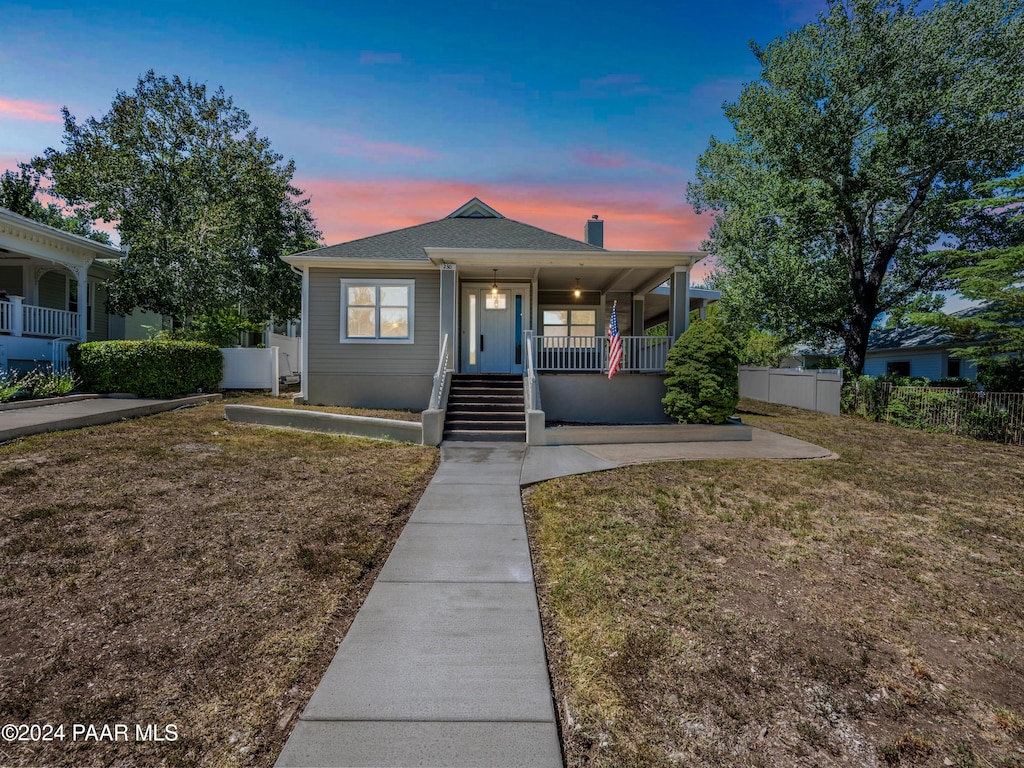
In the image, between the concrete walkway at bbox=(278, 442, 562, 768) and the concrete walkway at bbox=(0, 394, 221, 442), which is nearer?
the concrete walkway at bbox=(278, 442, 562, 768)

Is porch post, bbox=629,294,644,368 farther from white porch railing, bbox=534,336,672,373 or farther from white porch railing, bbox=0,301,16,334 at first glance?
white porch railing, bbox=0,301,16,334

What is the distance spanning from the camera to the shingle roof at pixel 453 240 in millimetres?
11742

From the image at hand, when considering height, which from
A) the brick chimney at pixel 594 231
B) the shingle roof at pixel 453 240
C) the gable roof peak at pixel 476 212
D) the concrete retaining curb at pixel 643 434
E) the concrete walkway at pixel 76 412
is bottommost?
the concrete retaining curb at pixel 643 434

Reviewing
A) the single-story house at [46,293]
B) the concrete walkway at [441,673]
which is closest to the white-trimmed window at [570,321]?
the concrete walkway at [441,673]

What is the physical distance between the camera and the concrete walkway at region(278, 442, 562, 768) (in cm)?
193

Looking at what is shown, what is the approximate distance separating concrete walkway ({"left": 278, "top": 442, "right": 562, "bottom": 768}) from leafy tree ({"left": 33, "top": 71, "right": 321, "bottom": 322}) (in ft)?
56.0

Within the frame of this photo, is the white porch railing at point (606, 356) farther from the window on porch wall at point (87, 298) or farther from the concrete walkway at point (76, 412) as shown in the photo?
the window on porch wall at point (87, 298)

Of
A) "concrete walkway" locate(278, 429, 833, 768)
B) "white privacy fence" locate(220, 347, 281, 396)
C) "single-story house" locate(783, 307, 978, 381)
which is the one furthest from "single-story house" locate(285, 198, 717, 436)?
"single-story house" locate(783, 307, 978, 381)

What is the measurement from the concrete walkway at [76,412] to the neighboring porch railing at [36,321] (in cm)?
Result: 330

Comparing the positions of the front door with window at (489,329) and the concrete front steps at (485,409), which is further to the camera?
the front door with window at (489,329)

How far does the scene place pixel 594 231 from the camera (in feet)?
49.7

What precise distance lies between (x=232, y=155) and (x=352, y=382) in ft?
44.8

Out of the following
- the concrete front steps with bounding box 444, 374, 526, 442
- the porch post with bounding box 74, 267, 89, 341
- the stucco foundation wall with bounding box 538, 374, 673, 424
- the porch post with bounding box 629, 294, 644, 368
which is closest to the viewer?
the concrete front steps with bounding box 444, 374, 526, 442

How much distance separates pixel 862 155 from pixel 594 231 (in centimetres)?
1004
